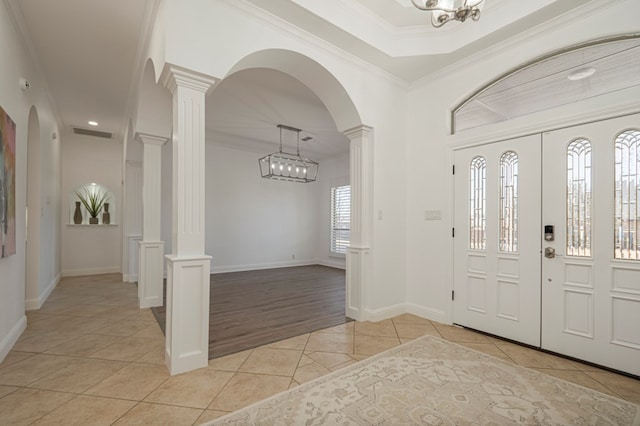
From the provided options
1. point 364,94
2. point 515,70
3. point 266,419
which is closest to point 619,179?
point 515,70

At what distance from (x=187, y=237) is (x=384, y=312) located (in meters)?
2.58

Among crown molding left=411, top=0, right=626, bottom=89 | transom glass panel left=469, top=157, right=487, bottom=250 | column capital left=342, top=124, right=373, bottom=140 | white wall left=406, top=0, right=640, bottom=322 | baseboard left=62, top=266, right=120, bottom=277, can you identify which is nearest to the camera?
crown molding left=411, top=0, right=626, bottom=89

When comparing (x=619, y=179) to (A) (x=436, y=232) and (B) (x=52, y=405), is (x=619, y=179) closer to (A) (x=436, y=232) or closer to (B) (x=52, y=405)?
(A) (x=436, y=232)

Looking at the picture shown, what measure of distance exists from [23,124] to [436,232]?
193 inches

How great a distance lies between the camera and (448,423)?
187 cm

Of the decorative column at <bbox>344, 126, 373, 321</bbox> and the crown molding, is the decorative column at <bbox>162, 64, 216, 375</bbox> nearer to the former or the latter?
the decorative column at <bbox>344, 126, 373, 321</bbox>

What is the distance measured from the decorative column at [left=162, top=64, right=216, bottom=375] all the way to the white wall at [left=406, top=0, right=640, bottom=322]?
8.90 feet

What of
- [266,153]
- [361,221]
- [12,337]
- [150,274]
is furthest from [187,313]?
[266,153]

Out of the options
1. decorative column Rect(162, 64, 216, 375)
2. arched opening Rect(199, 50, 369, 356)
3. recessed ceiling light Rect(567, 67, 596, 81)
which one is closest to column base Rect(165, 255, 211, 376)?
decorative column Rect(162, 64, 216, 375)

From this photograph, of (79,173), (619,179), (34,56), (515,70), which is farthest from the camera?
(79,173)

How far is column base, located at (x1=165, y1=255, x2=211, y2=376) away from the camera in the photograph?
7.84 ft

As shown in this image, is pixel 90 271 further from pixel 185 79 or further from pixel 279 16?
pixel 279 16

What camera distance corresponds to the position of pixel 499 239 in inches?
130

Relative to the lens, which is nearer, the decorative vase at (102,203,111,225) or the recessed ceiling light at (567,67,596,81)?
the recessed ceiling light at (567,67,596,81)
